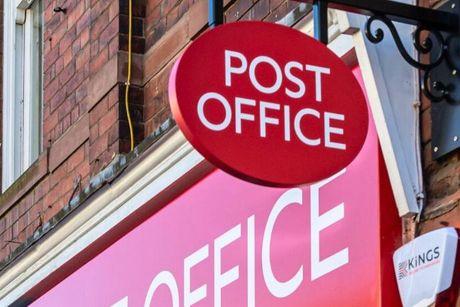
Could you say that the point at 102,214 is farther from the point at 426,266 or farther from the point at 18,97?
the point at 426,266

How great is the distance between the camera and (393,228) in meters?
5.31

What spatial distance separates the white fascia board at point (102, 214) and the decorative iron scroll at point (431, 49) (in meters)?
1.50

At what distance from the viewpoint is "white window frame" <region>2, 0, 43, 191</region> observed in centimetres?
967

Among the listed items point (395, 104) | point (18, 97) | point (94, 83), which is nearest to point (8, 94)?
point (18, 97)

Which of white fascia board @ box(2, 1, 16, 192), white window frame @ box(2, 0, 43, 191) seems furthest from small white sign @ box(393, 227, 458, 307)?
white fascia board @ box(2, 1, 16, 192)

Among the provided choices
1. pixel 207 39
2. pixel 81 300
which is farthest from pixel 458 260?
pixel 81 300

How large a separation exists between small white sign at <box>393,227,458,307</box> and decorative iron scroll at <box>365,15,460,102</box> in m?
0.55

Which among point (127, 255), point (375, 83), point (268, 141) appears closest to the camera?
point (268, 141)

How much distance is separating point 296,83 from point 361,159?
0.53m

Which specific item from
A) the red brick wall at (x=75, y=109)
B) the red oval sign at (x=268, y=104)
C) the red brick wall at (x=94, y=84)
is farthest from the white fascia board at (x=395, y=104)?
the red brick wall at (x=75, y=109)

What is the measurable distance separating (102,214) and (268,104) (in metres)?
2.62

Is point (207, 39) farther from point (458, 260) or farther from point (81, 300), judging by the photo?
point (81, 300)

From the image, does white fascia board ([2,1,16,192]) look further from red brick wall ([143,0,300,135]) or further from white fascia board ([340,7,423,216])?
white fascia board ([340,7,423,216])

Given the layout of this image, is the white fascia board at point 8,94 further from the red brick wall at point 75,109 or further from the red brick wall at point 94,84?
the red brick wall at point 94,84
